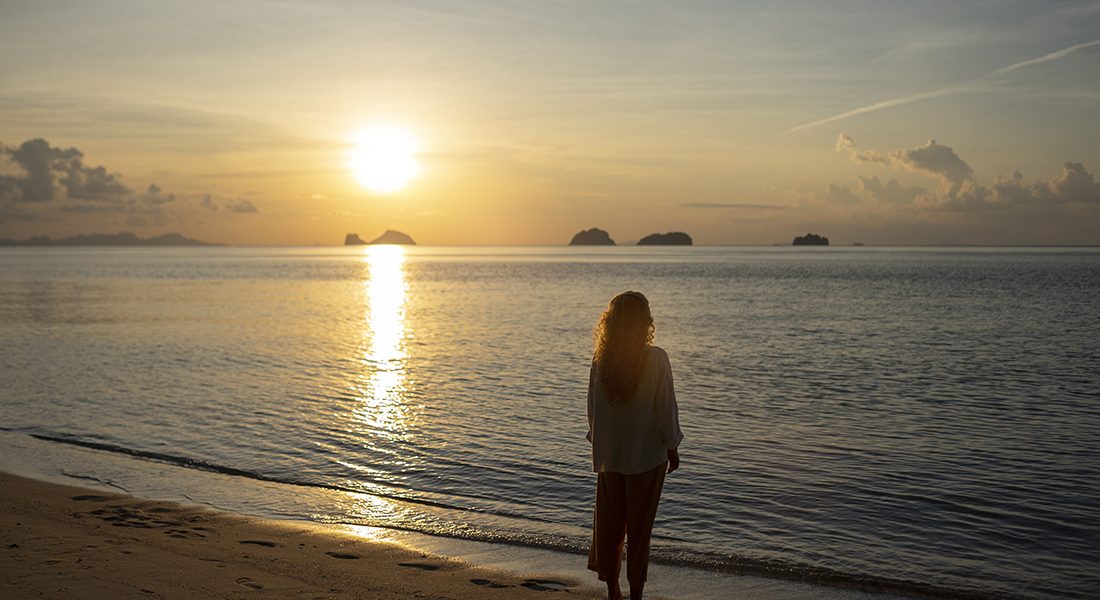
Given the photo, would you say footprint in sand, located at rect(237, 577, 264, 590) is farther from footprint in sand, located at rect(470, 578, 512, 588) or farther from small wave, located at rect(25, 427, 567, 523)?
small wave, located at rect(25, 427, 567, 523)

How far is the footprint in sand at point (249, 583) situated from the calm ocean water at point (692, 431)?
2823 millimetres

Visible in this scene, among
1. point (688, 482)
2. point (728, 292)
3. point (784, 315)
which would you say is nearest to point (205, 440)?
point (688, 482)

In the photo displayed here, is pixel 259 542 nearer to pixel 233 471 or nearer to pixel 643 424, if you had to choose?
pixel 233 471

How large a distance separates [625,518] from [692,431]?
409 inches

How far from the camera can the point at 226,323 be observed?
4253cm

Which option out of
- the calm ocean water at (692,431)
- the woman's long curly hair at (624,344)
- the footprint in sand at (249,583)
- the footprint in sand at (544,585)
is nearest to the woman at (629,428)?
the woman's long curly hair at (624,344)

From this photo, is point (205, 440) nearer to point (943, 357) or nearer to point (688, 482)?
point (688, 482)

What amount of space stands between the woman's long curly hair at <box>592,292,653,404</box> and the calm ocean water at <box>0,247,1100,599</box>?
379cm

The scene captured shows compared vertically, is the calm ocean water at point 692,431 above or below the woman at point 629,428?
below

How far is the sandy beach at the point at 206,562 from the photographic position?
736 centimetres

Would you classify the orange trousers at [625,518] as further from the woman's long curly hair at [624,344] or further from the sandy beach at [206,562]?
the sandy beach at [206,562]

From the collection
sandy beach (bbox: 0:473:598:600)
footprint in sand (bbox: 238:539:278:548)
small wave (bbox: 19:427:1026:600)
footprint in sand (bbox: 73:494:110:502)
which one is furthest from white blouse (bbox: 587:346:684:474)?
footprint in sand (bbox: 73:494:110:502)

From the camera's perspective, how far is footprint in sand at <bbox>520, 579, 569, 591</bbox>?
25.9ft

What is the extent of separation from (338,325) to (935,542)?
37861mm
